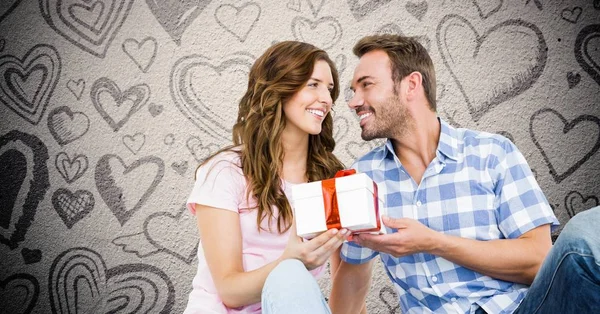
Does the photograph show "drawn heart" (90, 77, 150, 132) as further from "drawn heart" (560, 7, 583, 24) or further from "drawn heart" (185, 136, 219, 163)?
"drawn heart" (560, 7, 583, 24)

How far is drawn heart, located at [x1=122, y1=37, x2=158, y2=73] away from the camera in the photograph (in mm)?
1798

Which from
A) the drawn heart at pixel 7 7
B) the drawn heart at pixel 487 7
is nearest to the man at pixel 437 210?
the drawn heart at pixel 487 7

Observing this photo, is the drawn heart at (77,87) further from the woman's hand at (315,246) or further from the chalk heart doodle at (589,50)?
the chalk heart doodle at (589,50)

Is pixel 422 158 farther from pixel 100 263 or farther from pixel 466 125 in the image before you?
pixel 100 263

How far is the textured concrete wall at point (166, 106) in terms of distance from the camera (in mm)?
1689

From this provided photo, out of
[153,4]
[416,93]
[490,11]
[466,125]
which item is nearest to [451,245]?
[416,93]

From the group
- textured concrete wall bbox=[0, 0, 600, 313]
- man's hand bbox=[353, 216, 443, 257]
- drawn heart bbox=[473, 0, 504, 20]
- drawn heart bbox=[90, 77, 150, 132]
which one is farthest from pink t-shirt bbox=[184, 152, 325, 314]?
drawn heart bbox=[473, 0, 504, 20]

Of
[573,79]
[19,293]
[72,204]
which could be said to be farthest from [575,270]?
[19,293]

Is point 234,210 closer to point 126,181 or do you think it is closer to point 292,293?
point 292,293

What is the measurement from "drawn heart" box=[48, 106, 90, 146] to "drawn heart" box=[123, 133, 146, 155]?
0.13 metres

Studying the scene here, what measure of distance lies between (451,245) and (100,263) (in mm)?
1106

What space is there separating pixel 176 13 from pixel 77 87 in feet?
1.28

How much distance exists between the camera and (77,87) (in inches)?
70.3

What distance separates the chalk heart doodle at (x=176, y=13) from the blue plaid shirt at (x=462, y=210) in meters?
0.92
